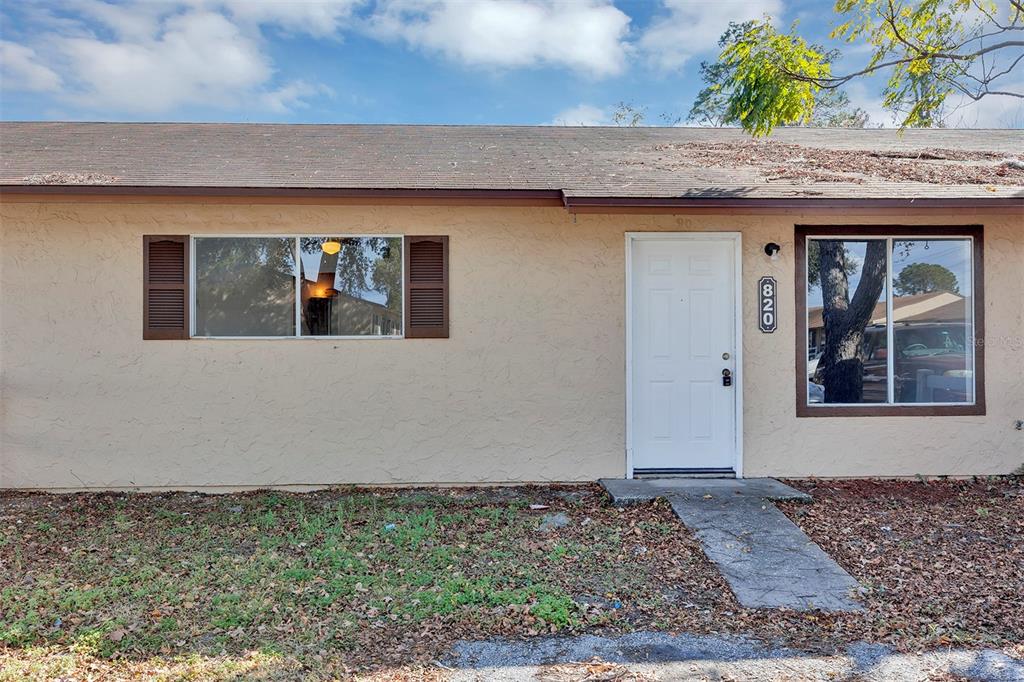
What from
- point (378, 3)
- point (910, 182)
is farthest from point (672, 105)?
point (910, 182)

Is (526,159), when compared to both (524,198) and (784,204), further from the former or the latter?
(784,204)

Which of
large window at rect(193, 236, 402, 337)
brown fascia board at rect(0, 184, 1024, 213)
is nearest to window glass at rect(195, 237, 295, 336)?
large window at rect(193, 236, 402, 337)

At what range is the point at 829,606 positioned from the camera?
335cm

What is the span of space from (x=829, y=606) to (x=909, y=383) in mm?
3368

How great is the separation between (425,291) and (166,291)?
7.70 ft

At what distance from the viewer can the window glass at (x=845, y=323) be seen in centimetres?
578

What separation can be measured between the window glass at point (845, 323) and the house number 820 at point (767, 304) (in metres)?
0.36

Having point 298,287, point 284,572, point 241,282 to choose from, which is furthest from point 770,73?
point 284,572

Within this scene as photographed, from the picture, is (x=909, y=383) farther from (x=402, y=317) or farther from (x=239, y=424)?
(x=239, y=424)

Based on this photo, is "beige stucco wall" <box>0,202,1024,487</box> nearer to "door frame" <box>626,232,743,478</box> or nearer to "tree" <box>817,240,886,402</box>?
"door frame" <box>626,232,743,478</box>

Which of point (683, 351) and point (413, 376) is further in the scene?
point (683, 351)

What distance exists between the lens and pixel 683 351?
19.0ft

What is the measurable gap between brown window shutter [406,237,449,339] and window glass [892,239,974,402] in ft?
13.9

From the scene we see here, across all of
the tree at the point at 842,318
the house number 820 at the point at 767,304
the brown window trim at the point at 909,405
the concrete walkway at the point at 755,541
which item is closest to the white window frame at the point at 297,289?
the concrete walkway at the point at 755,541
